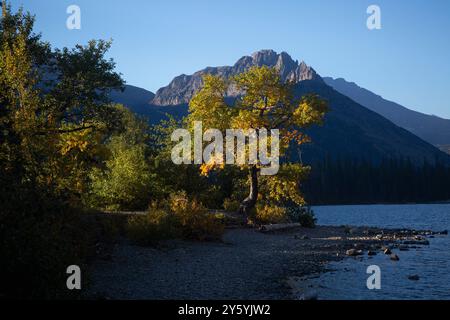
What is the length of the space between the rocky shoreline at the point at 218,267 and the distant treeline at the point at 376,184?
12600 cm

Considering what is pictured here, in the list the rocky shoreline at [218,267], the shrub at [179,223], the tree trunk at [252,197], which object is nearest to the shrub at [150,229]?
the shrub at [179,223]

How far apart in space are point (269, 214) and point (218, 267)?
713 inches

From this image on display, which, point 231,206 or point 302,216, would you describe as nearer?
point 231,206

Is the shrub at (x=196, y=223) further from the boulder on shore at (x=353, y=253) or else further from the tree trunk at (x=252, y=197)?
the tree trunk at (x=252, y=197)

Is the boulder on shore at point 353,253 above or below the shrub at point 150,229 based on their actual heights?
below

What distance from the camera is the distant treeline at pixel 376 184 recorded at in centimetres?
15250

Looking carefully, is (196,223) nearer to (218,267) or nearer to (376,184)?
(218,267)

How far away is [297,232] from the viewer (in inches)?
1359

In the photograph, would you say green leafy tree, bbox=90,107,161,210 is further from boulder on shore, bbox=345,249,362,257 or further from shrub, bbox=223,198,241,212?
boulder on shore, bbox=345,249,362,257

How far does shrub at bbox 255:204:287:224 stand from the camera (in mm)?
34531

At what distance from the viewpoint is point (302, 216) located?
39719 mm

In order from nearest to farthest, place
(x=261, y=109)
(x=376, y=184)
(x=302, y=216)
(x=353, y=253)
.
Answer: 1. (x=353, y=253)
2. (x=261, y=109)
3. (x=302, y=216)
4. (x=376, y=184)

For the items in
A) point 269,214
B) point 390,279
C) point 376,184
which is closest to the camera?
point 390,279

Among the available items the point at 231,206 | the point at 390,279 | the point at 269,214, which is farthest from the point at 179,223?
the point at 231,206
